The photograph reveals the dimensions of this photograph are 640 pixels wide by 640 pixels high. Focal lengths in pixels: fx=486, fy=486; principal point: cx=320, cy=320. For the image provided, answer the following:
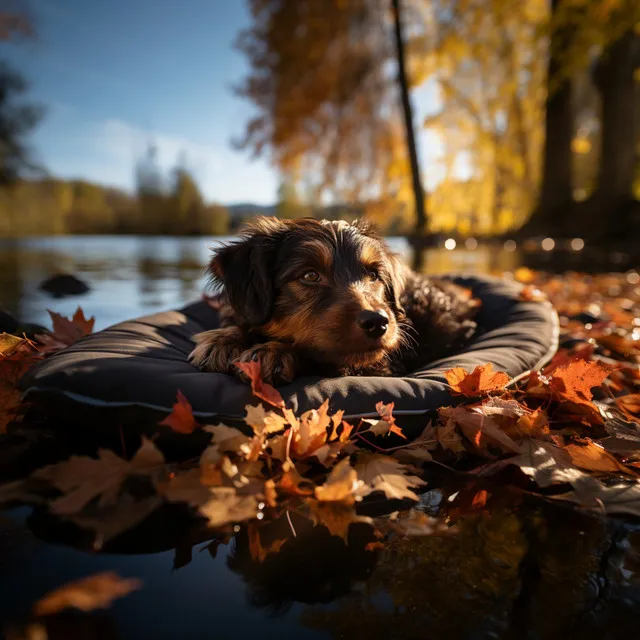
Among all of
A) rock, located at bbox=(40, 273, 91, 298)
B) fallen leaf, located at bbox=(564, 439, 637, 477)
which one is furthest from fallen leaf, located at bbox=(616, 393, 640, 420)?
rock, located at bbox=(40, 273, 91, 298)

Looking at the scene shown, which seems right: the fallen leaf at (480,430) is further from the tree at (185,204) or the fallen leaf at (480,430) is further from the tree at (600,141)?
the tree at (185,204)

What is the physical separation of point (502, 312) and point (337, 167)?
59.5 ft

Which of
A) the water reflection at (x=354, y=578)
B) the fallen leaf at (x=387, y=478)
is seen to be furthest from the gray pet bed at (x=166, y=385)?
the water reflection at (x=354, y=578)

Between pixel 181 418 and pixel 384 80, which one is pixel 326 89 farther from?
pixel 181 418

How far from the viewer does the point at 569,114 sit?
1645cm

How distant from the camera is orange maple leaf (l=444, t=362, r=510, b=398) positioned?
2395 millimetres

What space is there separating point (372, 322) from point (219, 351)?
0.90m

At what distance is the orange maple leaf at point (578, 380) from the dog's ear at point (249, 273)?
5.39 feet

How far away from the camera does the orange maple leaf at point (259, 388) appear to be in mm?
2064

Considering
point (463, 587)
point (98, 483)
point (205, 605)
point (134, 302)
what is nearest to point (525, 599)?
point (463, 587)

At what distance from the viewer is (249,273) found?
2.88 metres

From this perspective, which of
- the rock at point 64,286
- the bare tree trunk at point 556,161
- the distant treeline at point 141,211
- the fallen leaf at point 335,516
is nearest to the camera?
the fallen leaf at point 335,516

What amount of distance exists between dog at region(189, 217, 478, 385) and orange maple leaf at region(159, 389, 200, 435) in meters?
0.52

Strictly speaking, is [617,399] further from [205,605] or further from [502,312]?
[205,605]
